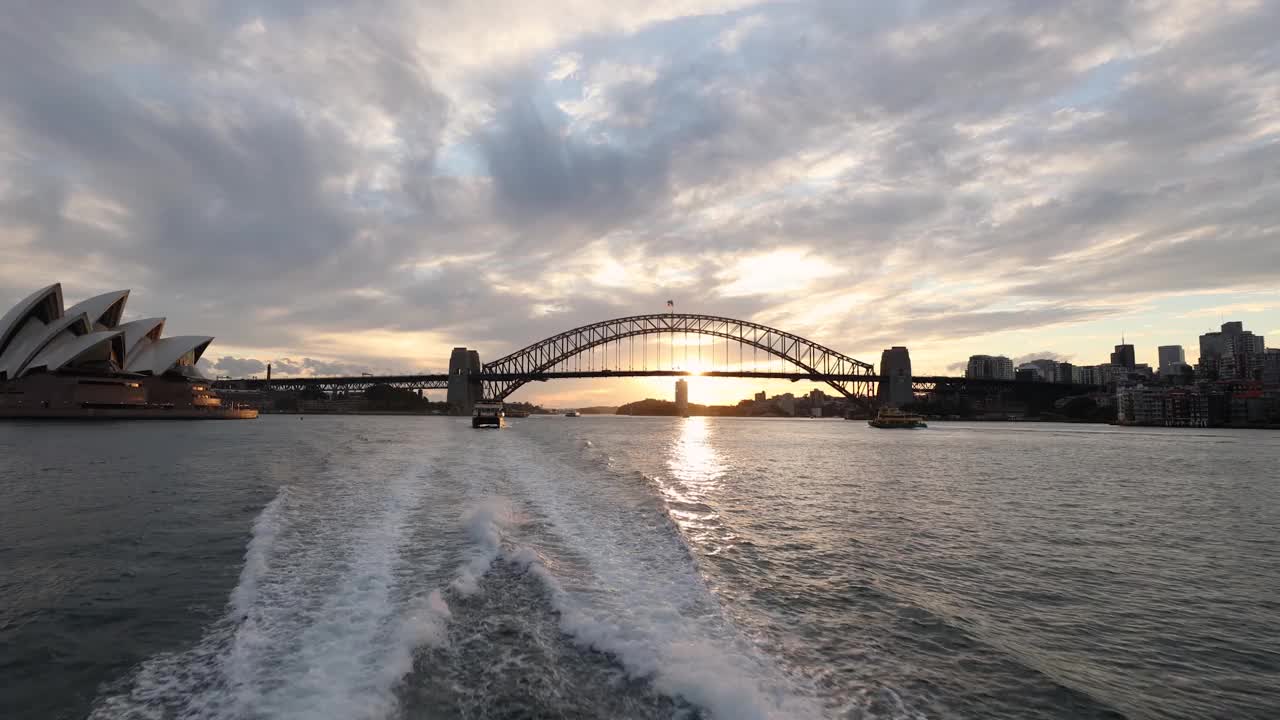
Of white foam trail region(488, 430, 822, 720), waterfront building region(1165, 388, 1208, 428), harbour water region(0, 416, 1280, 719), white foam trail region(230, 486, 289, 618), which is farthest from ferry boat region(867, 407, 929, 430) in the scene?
white foam trail region(230, 486, 289, 618)

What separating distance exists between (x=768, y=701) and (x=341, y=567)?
232 inches

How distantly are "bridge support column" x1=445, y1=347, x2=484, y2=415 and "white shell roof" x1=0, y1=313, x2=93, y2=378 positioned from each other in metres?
55.7

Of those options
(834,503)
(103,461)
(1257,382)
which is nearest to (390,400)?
(103,461)

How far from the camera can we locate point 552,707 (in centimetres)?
422

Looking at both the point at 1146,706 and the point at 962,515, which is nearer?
the point at 1146,706

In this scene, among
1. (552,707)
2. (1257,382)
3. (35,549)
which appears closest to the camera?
(552,707)

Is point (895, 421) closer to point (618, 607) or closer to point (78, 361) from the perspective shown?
point (618, 607)

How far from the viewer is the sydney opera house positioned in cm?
6488

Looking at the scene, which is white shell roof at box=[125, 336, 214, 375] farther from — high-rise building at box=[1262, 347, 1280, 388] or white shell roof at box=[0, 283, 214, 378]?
high-rise building at box=[1262, 347, 1280, 388]

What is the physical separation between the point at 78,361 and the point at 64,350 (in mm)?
2244

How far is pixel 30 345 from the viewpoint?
64438 millimetres

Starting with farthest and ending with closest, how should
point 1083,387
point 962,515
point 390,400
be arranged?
1. point 390,400
2. point 1083,387
3. point 962,515

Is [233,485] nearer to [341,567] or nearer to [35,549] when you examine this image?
[35,549]

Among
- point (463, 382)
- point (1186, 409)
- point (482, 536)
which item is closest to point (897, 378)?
point (1186, 409)
